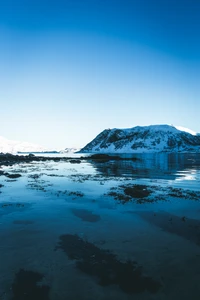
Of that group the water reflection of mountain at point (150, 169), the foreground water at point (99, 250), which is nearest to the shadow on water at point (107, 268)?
the foreground water at point (99, 250)

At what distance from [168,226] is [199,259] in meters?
4.20

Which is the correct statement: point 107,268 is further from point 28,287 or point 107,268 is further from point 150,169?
point 150,169

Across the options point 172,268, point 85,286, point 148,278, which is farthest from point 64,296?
point 172,268

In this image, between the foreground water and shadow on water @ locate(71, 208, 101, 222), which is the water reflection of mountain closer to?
the foreground water

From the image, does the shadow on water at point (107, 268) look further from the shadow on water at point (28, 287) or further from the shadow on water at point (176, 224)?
the shadow on water at point (176, 224)

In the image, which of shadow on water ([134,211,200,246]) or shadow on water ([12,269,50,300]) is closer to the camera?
shadow on water ([12,269,50,300])

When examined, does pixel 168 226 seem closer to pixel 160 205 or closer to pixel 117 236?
pixel 117 236

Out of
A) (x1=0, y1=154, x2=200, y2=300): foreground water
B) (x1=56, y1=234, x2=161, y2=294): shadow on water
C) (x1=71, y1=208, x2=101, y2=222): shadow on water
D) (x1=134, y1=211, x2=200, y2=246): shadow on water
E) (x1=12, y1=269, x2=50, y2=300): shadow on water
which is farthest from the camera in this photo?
(x1=71, y1=208, x2=101, y2=222): shadow on water

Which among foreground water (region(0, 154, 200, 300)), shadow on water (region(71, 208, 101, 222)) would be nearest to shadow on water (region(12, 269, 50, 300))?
foreground water (region(0, 154, 200, 300))

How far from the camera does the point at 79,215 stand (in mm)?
15734

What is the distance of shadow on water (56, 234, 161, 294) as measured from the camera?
730 cm

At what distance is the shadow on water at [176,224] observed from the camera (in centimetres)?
1189

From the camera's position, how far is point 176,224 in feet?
45.0

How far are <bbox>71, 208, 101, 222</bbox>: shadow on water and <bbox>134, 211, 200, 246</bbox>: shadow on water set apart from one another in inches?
154
